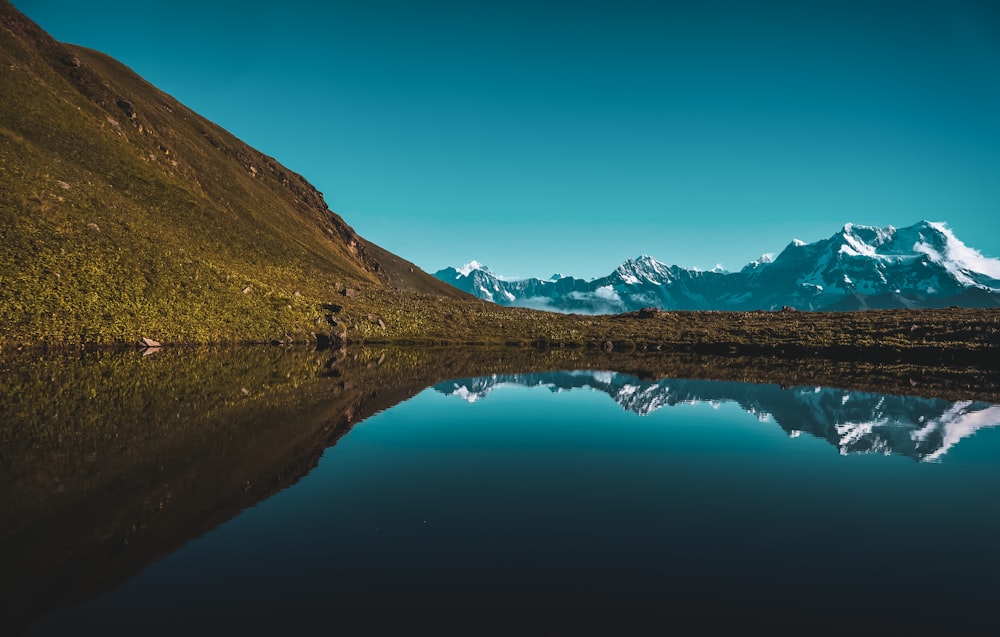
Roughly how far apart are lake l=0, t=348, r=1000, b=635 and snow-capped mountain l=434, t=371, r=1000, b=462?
0.36 m

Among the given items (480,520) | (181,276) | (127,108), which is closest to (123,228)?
(181,276)

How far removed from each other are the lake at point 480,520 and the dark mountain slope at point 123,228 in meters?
32.0

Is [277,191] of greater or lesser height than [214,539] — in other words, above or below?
above

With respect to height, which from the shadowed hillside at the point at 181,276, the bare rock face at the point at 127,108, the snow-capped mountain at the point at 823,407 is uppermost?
the bare rock face at the point at 127,108

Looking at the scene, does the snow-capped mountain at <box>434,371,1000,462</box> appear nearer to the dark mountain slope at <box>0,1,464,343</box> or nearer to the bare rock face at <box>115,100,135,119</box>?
the dark mountain slope at <box>0,1,464,343</box>

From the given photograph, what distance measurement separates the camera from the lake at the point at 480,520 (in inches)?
348

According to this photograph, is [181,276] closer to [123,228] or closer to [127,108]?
[123,228]

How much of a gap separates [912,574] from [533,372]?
37.3m

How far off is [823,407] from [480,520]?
25749 mm

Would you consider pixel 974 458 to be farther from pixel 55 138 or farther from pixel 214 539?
pixel 55 138

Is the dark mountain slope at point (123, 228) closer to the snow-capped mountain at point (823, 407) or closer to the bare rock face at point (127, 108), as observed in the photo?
the bare rock face at point (127, 108)

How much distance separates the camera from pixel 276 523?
40.3ft

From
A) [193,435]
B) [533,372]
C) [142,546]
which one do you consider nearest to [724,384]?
[533,372]

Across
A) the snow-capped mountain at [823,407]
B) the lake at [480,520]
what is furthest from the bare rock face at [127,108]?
the snow-capped mountain at [823,407]
